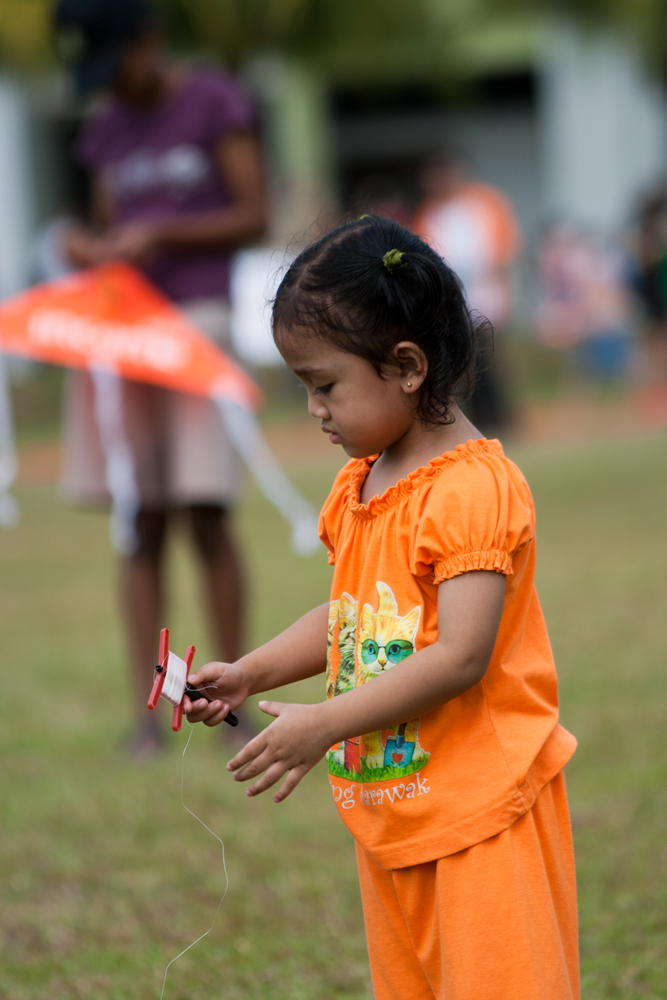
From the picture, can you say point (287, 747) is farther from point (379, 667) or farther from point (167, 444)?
point (167, 444)

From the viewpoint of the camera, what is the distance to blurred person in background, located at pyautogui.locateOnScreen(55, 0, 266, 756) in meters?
3.43

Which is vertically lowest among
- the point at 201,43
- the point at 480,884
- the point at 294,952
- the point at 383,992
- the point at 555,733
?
the point at 294,952

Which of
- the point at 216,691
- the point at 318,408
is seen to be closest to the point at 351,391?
the point at 318,408

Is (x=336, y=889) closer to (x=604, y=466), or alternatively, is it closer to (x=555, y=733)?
(x=555, y=733)

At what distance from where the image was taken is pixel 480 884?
155 centimetres

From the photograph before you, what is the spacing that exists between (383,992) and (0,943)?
1.02 m

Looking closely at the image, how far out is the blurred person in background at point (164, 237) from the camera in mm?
3428

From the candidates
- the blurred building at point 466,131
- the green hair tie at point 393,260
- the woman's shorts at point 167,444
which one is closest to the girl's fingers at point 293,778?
the green hair tie at point 393,260

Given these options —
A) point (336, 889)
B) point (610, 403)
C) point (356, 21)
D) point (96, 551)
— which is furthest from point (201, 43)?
point (336, 889)

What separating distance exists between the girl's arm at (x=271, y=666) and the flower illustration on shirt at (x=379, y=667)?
107 mm

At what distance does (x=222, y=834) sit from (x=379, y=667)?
142 centimetres

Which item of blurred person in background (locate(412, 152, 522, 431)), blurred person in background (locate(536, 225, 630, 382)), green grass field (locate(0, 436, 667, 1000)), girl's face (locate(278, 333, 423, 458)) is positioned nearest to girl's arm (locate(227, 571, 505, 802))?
girl's face (locate(278, 333, 423, 458))

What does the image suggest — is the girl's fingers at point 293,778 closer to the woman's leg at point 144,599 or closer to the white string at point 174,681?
the white string at point 174,681

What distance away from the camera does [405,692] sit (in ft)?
4.98
